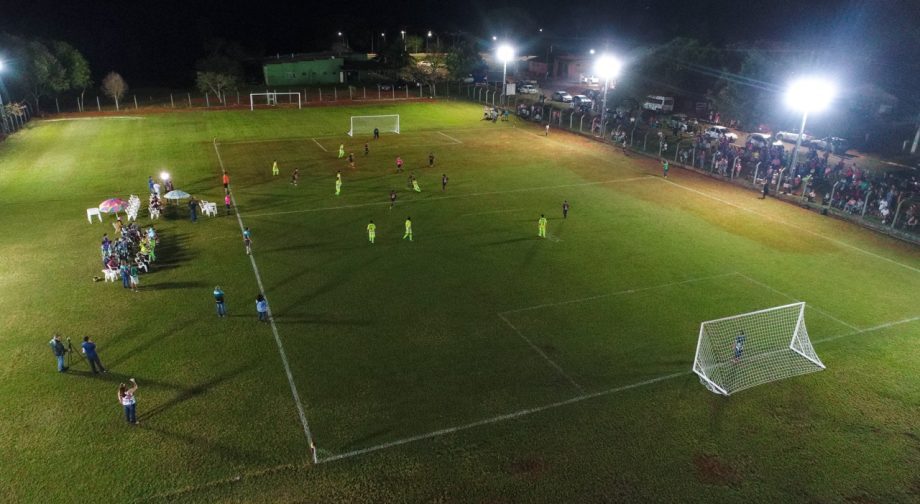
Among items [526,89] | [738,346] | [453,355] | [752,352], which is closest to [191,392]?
[453,355]

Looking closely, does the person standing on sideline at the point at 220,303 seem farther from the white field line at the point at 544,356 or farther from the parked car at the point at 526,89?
the parked car at the point at 526,89

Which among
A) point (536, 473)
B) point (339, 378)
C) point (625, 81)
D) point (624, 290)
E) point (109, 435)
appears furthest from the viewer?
point (625, 81)

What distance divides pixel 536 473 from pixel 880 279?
20.8 meters

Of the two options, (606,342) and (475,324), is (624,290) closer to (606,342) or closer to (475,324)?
(606,342)

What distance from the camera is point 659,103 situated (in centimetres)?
7206

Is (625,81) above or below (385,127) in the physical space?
above

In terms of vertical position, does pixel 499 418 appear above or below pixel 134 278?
below

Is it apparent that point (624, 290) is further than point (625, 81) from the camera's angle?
No

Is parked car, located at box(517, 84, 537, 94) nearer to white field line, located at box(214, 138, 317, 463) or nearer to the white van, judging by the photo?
the white van

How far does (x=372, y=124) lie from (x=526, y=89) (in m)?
35.9

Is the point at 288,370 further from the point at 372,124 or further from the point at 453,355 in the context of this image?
the point at 372,124

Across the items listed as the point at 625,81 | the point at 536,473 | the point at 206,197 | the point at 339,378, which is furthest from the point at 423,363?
the point at 625,81

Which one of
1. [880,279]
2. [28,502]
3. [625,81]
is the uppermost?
[625,81]

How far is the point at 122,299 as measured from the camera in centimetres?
2155
